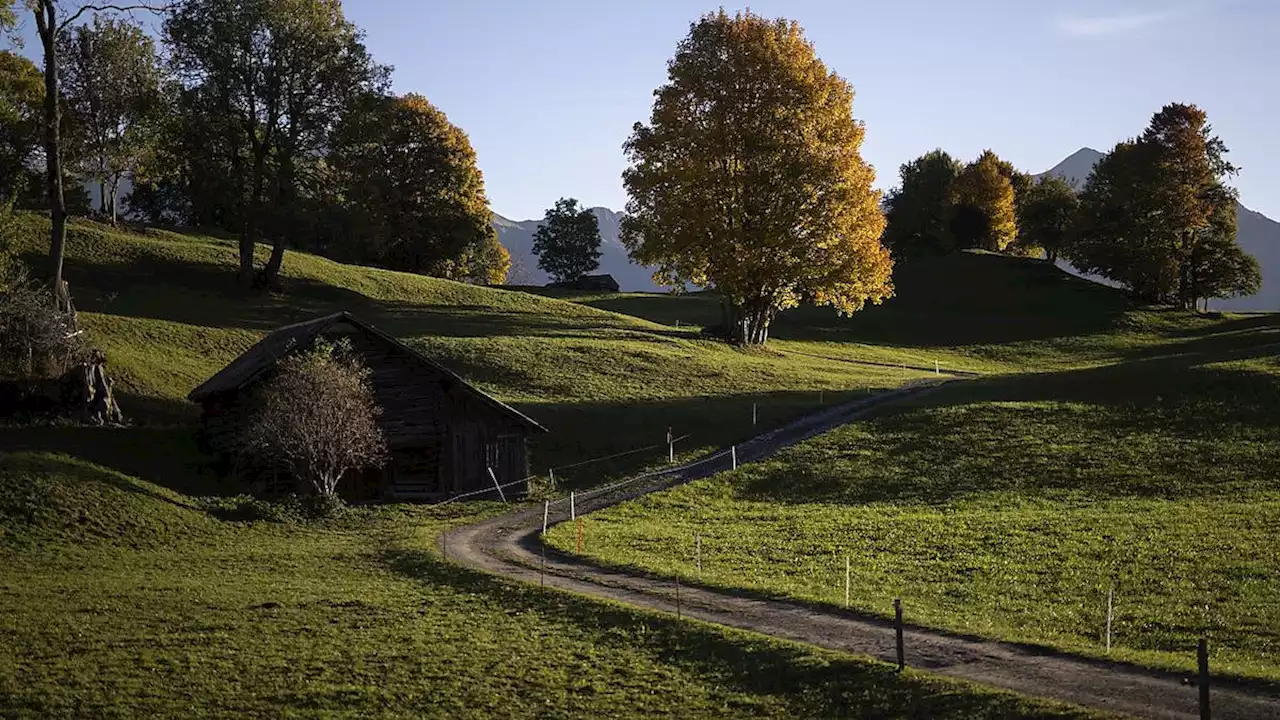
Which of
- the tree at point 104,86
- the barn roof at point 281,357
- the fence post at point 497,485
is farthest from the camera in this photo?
the tree at point 104,86

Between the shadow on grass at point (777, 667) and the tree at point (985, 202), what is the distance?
10499cm

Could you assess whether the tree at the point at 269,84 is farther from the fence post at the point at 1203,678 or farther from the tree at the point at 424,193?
the fence post at the point at 1203,678

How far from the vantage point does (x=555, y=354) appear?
60.0 metres

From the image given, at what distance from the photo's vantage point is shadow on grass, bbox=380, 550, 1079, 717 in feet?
57.4

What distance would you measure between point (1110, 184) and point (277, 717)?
94776mm

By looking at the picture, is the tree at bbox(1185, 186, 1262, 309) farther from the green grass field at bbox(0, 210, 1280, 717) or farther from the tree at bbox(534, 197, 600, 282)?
the tree at bbox(534, 197, 600, 282)

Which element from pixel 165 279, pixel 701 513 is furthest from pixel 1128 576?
pixel 165 279

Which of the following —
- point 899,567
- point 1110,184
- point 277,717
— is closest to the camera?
point 277,717

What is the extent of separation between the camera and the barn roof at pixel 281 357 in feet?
131

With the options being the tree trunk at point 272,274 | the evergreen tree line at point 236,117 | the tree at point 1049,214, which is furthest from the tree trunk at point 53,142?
the tree at point 1049,214

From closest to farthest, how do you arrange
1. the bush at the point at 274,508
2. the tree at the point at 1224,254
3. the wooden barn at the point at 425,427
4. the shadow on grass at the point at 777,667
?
the shadow on grass at the point at 777,667 < the bush at the point at 274,508 < the wooden barn at the point at 425,427 < the tree at the point at 1224,254

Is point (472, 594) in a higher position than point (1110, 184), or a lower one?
lower

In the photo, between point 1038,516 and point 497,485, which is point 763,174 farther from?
point 1038,516

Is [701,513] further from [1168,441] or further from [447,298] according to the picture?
[447,298]
